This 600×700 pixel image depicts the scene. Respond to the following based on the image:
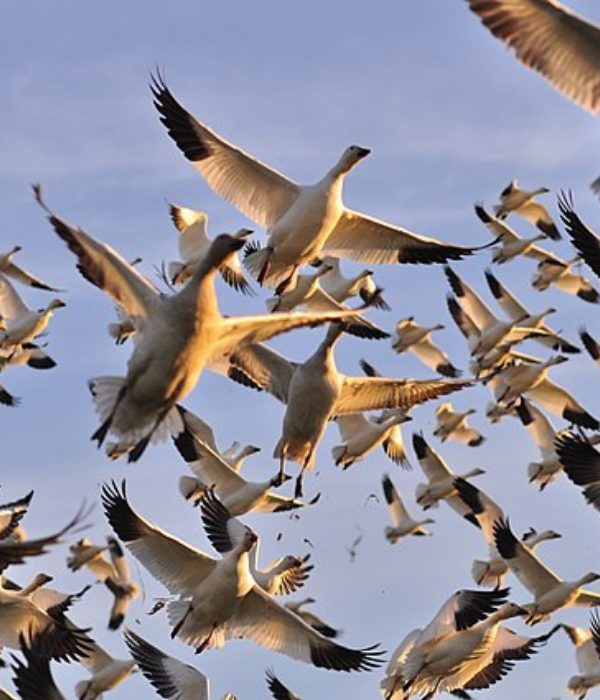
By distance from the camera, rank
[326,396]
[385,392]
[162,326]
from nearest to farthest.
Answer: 1. [162,326]
2. [326,396]
3. [385,392]

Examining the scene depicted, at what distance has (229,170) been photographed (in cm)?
1683

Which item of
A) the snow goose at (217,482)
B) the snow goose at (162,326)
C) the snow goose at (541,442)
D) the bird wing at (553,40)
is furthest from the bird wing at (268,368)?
the snow goose at (541,442)

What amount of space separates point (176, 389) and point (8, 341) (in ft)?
35.1

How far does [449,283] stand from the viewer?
25969 millimetres

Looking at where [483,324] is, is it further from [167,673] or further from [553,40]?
[553,40]

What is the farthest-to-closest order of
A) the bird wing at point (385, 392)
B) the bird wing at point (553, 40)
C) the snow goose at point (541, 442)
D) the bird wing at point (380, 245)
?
the snow goose at point (541, 442)
the bird wing at point (380, 245)
the bird wing at point (385, 392)
the bird wing at point (553, 40)

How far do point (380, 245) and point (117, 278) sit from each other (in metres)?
5.86

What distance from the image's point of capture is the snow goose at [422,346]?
24969 millimetres

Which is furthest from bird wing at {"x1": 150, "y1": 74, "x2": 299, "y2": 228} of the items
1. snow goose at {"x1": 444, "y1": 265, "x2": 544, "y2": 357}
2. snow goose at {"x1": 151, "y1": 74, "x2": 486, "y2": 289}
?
snow goose at {"x1": 444, "y1": 265, "x2": 544, "y2": 357}

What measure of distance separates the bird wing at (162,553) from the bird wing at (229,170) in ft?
9.54

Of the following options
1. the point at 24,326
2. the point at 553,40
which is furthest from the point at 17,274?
the point at 553,40

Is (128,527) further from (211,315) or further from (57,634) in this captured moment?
(211,315)

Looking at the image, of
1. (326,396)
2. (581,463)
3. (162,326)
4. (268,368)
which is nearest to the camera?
(162,326)

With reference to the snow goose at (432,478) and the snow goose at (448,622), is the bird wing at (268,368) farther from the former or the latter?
the snow goose at (432,478)
